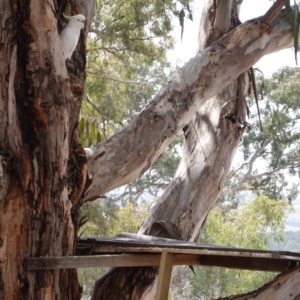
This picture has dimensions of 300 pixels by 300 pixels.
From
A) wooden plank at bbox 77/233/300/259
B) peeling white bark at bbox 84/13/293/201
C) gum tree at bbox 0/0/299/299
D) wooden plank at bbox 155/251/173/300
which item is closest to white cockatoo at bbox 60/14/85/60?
gum tree at bbox 0/0/299/299

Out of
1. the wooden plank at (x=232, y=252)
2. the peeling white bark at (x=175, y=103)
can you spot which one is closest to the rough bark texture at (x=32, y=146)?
the wooden plank at (x=232, y=252)

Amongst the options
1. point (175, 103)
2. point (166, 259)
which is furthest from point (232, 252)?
point (175, 103)

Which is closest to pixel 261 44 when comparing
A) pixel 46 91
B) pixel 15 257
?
pixel 46 91

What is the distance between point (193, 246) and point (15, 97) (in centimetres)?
77

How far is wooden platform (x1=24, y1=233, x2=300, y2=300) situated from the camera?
169cm

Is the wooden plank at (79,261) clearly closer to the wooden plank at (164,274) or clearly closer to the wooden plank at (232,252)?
the wooden plank at (232,252)

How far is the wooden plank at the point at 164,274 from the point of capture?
179cm

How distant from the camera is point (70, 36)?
7.03 ft

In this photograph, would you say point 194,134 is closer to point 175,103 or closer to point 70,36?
point 175,103

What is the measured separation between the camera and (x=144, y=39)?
233 inches

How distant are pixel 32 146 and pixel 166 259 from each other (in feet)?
1.90

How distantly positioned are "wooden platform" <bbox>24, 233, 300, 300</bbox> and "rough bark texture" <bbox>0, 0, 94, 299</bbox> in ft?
0.25

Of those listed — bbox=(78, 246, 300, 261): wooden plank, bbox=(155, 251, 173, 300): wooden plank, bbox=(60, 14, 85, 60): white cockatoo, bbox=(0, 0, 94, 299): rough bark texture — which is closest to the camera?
bbox=(78, 246, 300, 261): wooden plank

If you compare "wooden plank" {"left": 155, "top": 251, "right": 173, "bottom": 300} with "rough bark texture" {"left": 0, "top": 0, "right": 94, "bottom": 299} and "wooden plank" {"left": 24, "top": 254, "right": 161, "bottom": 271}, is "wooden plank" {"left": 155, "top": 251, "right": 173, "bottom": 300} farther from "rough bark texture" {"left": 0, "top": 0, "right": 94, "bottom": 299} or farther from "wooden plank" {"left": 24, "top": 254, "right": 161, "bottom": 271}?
"rough bark texture" {"left": 0, "top": 0, "right": 94, "bottom": 299}
